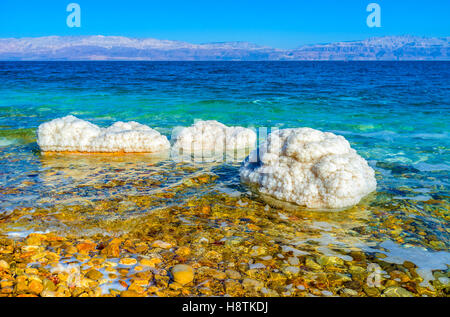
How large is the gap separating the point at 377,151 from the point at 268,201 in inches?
166

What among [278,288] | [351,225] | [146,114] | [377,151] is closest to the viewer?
[278,288]

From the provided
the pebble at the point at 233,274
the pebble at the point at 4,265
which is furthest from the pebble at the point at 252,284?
the pebble at the point at 4,265

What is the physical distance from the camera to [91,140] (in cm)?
671

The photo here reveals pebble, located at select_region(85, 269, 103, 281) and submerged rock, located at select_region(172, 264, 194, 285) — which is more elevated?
pebble, located at select_region(85, 269, 103, 281)

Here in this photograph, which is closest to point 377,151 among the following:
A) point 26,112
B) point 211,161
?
point 211,161

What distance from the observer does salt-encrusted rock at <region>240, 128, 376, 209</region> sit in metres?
4.19

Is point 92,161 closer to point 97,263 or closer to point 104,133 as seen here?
point 104,133

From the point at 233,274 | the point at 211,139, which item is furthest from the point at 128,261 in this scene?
the point at 211,139

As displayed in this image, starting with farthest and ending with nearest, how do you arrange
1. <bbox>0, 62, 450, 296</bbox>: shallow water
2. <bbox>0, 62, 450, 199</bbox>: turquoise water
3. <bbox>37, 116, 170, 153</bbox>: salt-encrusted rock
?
<bbox>37, 116, 170, 153</bbox>: salt-encrusted rock, <bbox>0, 62, 450, 199</bbox>: turquoise water, <bbox>0, 62, 450, 296</bbox>: shallow water

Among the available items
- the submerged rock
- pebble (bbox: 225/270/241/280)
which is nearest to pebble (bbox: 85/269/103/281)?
the submerged rock

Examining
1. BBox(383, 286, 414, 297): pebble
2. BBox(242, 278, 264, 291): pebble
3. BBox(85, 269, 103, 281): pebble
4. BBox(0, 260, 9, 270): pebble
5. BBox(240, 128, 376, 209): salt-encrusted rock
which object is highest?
BBox(240, 128, 376, 209): salt-encrusted rock

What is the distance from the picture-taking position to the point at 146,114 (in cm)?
1291

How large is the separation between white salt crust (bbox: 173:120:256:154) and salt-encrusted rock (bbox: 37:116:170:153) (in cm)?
46

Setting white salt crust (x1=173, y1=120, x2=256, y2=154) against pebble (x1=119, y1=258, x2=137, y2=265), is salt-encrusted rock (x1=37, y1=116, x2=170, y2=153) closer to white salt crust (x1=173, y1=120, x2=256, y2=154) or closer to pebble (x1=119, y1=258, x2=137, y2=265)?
white salt crust (x1=173, y1=120, x2=256, y2=154)
